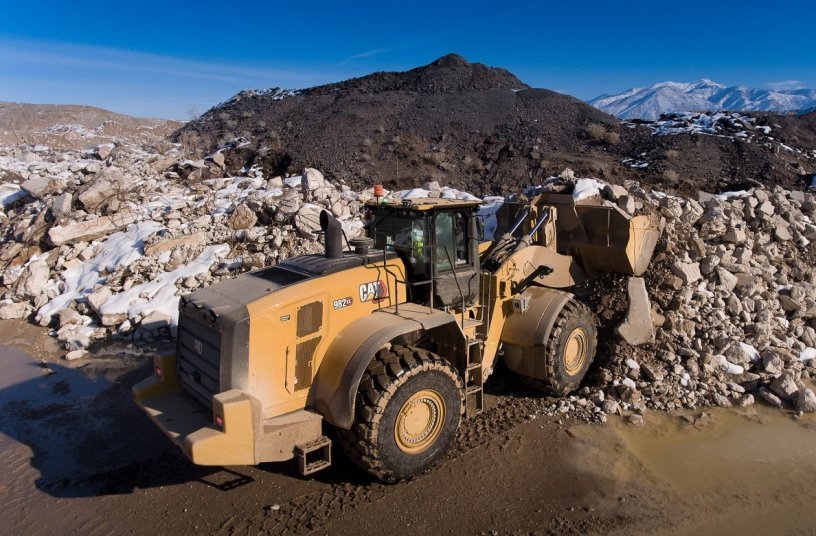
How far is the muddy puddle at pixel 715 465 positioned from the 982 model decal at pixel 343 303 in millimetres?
2599

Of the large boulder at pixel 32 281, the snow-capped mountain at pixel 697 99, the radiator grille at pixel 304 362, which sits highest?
the snow-capped mountain at pixel 697 99

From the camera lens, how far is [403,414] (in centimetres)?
470

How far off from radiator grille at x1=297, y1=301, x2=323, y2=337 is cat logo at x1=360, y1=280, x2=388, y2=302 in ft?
1.47

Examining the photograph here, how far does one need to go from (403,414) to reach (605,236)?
3.86 m

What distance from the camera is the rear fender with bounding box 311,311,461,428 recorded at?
14.4ft

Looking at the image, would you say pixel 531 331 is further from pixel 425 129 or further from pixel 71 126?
pixel 71 126

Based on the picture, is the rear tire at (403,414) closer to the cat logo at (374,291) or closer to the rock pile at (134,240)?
the cat logo at (374,291)

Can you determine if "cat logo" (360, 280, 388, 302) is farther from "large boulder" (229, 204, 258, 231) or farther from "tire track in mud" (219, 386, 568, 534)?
"large boulder" (229, 204, 258, 231)

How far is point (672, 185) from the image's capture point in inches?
525

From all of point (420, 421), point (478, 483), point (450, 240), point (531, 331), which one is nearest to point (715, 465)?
point (531, 331)

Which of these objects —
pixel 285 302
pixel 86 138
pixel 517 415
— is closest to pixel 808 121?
pixel 517 415

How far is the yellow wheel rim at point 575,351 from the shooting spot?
6.41 m

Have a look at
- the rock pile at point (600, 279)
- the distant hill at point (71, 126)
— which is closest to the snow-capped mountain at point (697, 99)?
the distant hill at point (71, 126)

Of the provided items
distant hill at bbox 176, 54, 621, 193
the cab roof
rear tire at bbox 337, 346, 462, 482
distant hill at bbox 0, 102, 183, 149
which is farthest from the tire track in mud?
distant hill at bbox 0, 102, 183, 149
